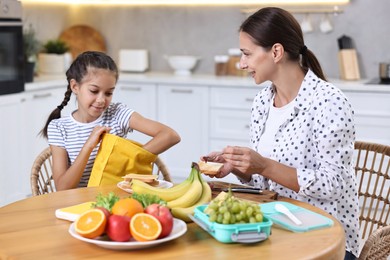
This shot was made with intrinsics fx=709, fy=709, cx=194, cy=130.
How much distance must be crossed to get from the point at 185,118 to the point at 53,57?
1101mm

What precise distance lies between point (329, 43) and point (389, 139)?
39.6 inches

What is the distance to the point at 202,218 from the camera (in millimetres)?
1854

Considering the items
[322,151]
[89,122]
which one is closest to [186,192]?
[322,151]

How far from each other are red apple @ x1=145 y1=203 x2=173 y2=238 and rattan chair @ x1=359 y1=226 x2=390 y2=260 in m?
0.68

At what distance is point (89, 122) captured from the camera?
2826 millimetres

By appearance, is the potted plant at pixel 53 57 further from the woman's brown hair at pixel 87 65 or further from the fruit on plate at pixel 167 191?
the fruit on plate at pixel 167 191

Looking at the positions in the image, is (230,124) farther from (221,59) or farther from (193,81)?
(221,59)

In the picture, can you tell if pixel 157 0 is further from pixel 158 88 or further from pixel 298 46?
pixel 298 46

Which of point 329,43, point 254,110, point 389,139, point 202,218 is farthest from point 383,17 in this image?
point 202,218

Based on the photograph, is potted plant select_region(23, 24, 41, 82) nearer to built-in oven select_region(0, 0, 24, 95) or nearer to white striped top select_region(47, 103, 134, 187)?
built-in oven select_region(0, 0, 24, 95)

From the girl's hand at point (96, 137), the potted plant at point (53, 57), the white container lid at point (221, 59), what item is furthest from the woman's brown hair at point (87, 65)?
the white container lid at point (221, 59)

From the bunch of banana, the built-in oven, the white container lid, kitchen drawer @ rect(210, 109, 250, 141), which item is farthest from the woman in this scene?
the white container lid

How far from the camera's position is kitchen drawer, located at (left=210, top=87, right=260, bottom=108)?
16.3 feet

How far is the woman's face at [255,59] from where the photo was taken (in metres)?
2.44
